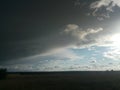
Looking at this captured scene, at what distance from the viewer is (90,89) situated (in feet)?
134

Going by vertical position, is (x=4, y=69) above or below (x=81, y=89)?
above

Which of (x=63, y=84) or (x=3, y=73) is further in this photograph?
(x=3, y=73)

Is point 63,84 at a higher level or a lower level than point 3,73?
lower

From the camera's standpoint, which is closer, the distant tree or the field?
the field

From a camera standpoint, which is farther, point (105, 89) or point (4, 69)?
point (4, 69)

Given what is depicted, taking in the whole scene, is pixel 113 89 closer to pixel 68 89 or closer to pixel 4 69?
pixel 68 89

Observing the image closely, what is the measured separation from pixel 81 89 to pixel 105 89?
137 inches

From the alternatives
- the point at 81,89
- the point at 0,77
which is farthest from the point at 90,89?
the point at 0,77

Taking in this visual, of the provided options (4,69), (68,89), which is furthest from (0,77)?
(68,89)

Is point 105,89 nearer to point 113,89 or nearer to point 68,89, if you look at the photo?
point 113,89

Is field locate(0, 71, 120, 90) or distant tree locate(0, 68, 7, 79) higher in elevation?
distant tree locate(0, 68, 7, 79)

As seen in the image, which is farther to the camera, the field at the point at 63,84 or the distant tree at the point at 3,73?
the distant tree at the point at 3,73

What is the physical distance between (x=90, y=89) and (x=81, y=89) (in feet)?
4.29

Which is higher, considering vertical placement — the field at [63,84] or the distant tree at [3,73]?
the distant tree at [3,73]
